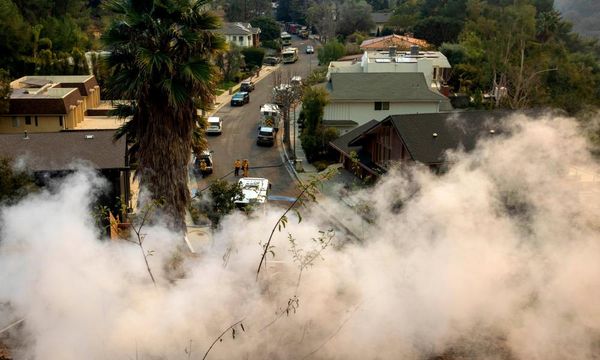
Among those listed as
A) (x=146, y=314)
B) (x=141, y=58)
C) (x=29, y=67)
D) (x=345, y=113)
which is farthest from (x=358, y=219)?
(x=29, y=67)

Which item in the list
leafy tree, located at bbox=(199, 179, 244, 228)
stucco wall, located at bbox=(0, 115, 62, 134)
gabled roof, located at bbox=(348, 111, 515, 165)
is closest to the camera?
leafy tree, located at bbox=(199, 179, 244, 228)

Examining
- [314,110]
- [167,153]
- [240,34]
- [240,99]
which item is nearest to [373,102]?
[314,110]

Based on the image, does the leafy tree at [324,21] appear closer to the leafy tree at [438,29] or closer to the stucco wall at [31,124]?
the leafy tree at [438,29]

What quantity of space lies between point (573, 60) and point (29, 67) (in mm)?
37772

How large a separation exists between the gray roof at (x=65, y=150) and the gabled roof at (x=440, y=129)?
8.95 meters

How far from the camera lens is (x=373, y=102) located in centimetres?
3659

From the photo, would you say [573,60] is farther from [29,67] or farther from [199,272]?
[199,272]

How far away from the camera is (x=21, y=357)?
7.82 meters

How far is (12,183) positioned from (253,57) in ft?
170

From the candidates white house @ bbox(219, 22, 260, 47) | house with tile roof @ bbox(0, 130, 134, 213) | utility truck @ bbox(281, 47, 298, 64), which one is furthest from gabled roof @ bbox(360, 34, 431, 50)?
house with tile roof @ bbox(0, 130, 134, 213)

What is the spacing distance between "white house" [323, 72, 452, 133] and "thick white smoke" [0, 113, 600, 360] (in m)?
26.5

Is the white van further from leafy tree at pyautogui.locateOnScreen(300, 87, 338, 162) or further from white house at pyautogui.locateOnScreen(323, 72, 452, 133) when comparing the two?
white house at pyautogui.locateOnScreen(323, 72, 452, 133)

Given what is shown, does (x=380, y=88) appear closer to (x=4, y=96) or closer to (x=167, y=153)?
(x=4, y=96)

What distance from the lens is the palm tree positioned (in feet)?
48.0
